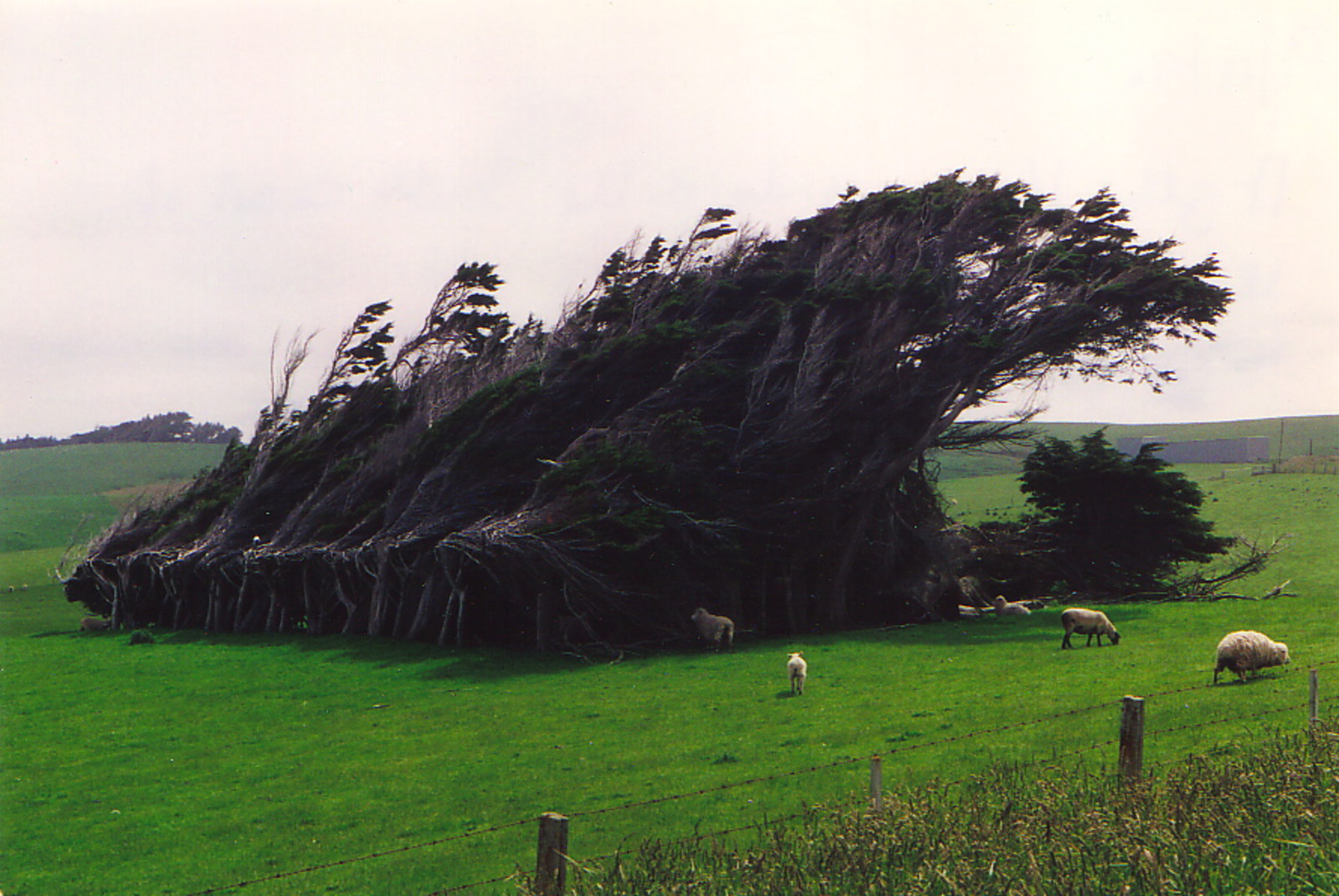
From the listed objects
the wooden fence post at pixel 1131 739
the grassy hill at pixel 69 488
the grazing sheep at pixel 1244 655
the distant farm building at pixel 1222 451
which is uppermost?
the distant farm building at pixel 1222 451

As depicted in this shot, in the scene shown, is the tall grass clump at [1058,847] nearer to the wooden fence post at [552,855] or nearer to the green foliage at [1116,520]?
the wooden fence post at [552,855]

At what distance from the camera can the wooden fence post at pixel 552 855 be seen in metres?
8.02

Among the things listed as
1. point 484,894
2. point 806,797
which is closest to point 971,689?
point 806,797

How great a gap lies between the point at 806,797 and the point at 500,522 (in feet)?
67.1

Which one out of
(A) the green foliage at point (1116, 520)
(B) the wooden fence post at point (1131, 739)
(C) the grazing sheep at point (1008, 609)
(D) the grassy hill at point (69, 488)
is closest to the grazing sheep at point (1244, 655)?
(B) the wooden fence post at point (1131, 739)

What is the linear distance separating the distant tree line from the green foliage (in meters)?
167

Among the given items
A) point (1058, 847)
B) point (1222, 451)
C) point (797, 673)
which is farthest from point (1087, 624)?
point (1222, 451)

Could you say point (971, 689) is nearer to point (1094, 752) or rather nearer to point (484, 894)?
point (1094, 752)

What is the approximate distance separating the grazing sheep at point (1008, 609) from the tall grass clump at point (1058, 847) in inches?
1117

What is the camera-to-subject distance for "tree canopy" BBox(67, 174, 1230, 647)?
3391cm

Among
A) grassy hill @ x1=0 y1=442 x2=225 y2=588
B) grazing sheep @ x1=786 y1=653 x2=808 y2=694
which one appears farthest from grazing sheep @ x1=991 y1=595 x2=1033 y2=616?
grassy hill @ x1=0 y1=442 x2=225 y2=588

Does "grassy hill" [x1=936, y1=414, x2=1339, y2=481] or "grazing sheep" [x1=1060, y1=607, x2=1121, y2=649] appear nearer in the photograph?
"grazing sheep" [x1=1060, y1=607, x2=1121, y2=649]

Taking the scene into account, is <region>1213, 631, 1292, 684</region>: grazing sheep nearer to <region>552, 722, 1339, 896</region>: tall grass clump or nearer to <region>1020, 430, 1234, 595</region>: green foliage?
<region>552, 722, 1339, 896</region>: tall grass clump

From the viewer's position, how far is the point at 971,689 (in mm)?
22234
